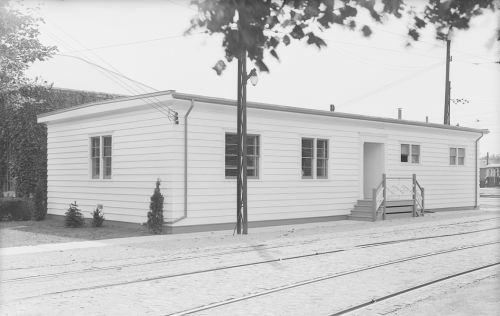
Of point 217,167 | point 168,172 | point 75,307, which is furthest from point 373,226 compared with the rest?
point 75,307

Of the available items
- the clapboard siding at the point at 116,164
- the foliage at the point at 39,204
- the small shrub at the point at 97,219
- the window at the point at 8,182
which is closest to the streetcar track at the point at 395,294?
the clapboard siding at the point at 116,164

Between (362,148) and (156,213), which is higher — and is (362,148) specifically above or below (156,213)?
above

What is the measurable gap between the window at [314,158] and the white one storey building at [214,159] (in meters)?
0.03

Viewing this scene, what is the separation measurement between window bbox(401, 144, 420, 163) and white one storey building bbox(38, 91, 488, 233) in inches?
1.6

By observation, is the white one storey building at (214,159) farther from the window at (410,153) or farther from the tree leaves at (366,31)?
the tree leaves at (366,31)

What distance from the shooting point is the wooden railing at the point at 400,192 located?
2102cm

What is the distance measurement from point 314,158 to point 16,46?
10.5 metres

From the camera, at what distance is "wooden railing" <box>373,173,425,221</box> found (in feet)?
68.9

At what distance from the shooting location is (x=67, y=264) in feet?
35.5

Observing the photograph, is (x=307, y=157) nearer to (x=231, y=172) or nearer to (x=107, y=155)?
(x=231, y=172)

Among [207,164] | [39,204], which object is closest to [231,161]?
[207,164]

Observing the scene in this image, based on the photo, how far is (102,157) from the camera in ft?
60.6

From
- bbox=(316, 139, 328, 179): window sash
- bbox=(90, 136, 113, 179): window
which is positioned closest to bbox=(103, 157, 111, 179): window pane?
bbox=(90, 136, 113, 179): window

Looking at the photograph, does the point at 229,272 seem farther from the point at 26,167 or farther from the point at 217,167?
→ the point at 26,167
